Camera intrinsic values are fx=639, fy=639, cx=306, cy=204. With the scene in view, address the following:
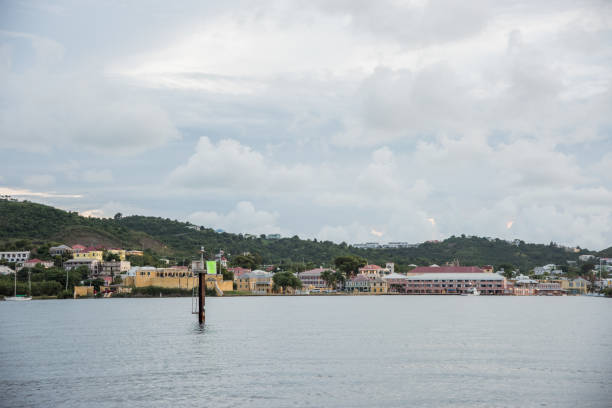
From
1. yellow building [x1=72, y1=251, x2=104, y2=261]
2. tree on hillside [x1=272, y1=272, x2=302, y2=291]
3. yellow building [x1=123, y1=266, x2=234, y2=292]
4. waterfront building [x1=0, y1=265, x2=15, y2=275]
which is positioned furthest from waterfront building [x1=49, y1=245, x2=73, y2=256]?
tree on hillside [x1=272, y1=272, x2=302, y2=291]

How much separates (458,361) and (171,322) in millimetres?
42765

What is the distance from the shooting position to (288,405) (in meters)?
28.5

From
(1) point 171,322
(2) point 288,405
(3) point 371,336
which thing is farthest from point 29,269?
(2) point 288,405

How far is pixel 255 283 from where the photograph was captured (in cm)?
18575

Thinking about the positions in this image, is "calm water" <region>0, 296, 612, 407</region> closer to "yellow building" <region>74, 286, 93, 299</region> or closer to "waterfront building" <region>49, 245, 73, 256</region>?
"yellow building" <region>74, 286, 93, 299</region>

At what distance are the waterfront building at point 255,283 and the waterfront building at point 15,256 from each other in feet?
192

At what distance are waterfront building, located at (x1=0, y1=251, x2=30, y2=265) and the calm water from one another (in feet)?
391

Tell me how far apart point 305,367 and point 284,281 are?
14978 cm

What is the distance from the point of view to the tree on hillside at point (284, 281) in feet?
613

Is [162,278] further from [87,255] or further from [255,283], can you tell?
[255,283]

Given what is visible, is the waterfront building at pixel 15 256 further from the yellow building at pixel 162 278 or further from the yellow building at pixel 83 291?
the yellow building at pixel 162 278

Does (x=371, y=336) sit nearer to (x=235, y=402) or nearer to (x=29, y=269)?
(x=235, y=402)

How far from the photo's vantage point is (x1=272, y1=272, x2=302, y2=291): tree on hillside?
18688cm

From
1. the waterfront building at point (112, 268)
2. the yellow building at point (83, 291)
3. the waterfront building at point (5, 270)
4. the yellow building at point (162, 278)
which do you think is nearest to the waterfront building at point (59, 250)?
the waterfront building at point (112, 268)
